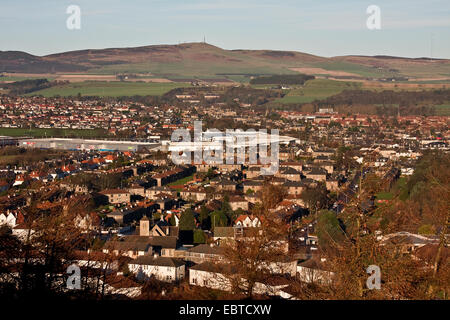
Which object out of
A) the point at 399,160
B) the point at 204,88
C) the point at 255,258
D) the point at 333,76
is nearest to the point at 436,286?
the point at 255,258

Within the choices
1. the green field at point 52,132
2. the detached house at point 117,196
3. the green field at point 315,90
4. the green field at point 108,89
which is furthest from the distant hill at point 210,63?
the detached house at point 117,196

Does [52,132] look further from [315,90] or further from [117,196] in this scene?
A: [315,90]

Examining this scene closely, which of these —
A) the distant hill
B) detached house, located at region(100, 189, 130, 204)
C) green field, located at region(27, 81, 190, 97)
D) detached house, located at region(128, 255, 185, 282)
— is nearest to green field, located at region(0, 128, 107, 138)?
detached house, located at region(100, 189, 130, 204)

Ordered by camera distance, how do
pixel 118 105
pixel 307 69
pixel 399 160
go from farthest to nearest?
1. pixel 307 69
2. pixel 118 105
3. pixel 399 160

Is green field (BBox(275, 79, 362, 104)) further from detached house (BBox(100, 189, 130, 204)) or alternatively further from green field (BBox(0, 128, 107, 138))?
detached house (BBox(100, 189, 130, 204))

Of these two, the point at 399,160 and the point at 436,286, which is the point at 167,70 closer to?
the point at 399,160
